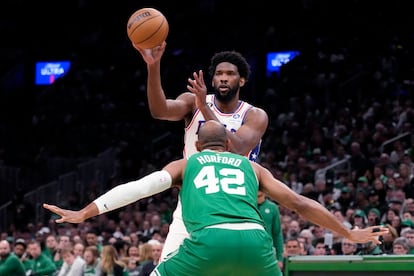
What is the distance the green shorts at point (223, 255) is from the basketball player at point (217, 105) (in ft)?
4.10

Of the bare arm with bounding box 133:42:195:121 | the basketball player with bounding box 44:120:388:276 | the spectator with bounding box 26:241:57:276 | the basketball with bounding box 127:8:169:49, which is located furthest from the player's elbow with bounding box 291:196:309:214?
the spectator with bounding box 26:241:57:276

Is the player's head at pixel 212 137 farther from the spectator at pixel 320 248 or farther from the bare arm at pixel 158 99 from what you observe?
the spectator at pixel 320 248

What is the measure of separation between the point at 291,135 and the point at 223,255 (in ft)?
44.7

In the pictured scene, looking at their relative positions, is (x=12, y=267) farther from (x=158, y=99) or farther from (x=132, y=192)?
(x=132, y=192)

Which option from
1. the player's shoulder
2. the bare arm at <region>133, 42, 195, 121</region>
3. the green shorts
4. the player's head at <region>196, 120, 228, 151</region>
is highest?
the bare arm at <region>133, 42, 195, 121</region>

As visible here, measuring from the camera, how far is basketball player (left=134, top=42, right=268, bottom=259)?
6.52 meters

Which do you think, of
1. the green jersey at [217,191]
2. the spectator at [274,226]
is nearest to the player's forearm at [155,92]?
the green jersey at [217,191]

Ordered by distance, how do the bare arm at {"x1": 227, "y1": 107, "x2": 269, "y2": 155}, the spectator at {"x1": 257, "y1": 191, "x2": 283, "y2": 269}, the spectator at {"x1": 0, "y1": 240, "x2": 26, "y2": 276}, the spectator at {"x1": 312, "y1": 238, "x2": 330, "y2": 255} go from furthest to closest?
the spectator at {"x1": 0, "y1": 240, "x2": 26, "y2": 276} < the spectator at {"x1": 312, "y1": 238, "x2": 330, "y2": 255} < the spectator at {"x1": 257, "y1": 191, "x2": 283, "y2": 269} < the bare arm at {"x1": 227, "y1": 107, "x2": 269, "y2": 155}

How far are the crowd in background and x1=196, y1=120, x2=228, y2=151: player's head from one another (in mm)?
5507

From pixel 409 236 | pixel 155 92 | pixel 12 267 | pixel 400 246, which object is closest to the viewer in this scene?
pixel 155 92

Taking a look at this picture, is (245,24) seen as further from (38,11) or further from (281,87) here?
(38,11)

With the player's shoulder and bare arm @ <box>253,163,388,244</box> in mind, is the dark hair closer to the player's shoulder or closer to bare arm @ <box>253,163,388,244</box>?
the player's shoulder

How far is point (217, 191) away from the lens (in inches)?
211

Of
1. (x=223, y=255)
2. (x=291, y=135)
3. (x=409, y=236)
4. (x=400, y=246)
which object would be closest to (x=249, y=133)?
(x=223, y=255)
